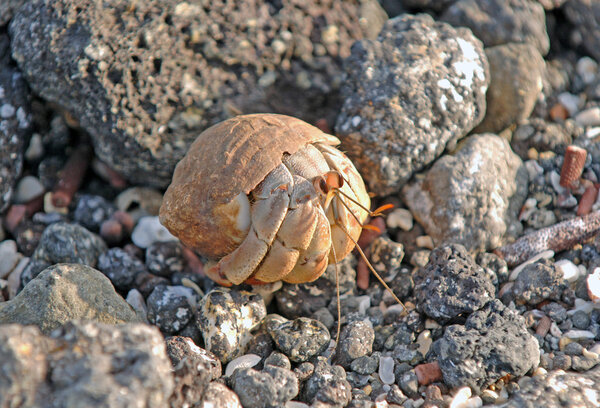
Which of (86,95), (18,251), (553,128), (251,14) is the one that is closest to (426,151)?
(553,128)

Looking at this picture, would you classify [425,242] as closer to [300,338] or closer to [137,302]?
[300,338]

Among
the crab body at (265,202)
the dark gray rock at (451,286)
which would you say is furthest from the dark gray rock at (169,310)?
the dark gray rock at (451,286)

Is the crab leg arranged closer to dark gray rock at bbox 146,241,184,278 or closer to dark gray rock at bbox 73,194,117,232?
dark gray rock at bbox 146,241,184,278

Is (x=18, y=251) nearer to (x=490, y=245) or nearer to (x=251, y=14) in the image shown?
(x=251, y=14)

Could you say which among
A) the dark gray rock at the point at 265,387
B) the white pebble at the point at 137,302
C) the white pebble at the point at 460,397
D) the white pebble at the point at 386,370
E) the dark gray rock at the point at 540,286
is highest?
the white pebble at the point at 137,302

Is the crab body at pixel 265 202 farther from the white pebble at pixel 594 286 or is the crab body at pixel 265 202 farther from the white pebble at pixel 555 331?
the white pebble at pixel 594 286

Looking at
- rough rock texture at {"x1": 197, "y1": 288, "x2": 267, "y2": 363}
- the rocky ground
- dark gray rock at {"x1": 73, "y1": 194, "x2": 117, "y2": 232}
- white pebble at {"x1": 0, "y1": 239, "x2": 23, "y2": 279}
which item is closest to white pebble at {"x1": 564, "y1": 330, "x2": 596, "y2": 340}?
the rocky ground
